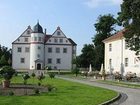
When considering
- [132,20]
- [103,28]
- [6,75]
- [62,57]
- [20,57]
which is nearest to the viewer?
[6,75]

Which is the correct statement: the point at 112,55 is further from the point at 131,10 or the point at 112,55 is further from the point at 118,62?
the point at 131,10

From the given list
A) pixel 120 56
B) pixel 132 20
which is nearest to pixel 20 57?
pixel 120 56

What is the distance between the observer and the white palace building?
106m

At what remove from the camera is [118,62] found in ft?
203

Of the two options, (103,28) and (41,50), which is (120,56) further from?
(41,50)

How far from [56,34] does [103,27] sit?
24171 millimetres

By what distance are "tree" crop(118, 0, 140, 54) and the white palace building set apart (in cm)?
6555

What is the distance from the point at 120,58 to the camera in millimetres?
60812

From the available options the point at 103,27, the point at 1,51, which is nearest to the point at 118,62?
the point at 103,27

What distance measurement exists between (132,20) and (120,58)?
21.1 m

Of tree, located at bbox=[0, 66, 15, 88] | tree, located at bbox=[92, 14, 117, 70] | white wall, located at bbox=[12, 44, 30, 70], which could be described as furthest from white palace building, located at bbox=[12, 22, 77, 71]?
tree, located at bbox=[0, 66, 15, 88]

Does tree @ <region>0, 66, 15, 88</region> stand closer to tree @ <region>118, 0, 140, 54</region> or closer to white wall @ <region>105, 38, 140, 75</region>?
tree @ <region>118, 0, 140, 54</region>

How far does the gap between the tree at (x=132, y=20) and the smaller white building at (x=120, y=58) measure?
1201cm

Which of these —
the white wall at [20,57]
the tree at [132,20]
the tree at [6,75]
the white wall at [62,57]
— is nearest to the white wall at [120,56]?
the tree at [132,20]
